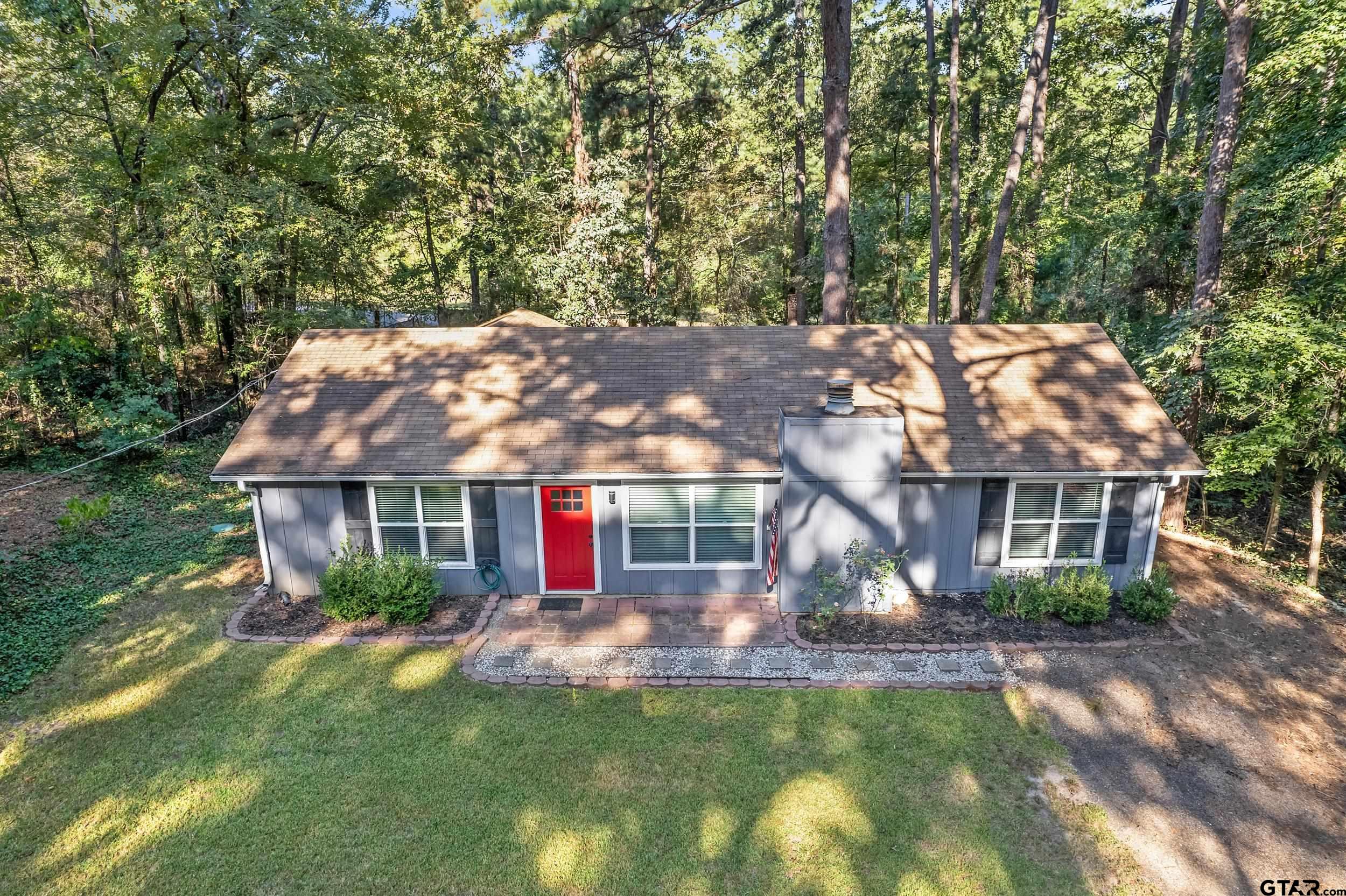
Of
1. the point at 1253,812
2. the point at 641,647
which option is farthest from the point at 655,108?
the point at 1253,812

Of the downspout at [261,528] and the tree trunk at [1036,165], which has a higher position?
the tree trunk at [1036,165]

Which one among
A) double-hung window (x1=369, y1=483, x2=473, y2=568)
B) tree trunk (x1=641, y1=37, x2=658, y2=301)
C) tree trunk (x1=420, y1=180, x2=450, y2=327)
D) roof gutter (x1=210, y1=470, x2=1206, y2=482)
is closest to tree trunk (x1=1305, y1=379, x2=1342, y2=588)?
roof gutter (x1=210, y1=470, x2=1206, y2=482)

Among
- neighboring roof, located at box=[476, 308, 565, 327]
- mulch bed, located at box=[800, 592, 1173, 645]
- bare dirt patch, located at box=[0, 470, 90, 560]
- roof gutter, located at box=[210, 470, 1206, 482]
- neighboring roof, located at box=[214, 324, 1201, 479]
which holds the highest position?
neighboring roof, located at box=[476, 308, 565, 327]

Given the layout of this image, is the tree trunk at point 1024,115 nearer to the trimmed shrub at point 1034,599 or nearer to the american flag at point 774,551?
the trimmed shrub at point 1034,599

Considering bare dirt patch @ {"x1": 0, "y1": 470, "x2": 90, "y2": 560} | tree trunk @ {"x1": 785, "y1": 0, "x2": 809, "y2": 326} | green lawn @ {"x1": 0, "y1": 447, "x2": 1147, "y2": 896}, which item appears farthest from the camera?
tree trunk @ {"x1": 785, "y1": 0, "x2": 809, "y2": 326}

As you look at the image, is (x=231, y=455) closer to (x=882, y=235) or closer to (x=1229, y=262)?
(x=1229, y=262)

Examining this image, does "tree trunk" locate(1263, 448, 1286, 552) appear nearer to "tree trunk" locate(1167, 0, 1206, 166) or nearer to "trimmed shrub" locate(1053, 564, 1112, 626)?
"trimmed shrub" locate(1053, 564, 1112, 626)

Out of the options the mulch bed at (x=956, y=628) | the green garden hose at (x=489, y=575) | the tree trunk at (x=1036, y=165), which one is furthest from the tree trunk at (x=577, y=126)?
the mulch bed at (x=956, y=628)
